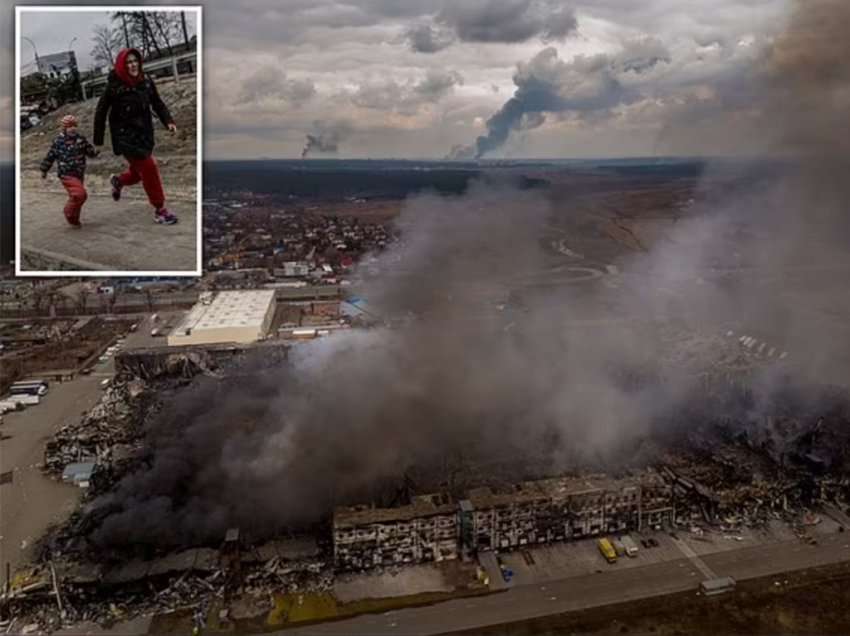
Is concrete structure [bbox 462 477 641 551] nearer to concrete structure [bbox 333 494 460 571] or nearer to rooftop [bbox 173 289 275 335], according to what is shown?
concrete structure [bbox 333 494 460 571]

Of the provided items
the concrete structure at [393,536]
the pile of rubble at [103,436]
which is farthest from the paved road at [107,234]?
the pile of rubble at [103,436]

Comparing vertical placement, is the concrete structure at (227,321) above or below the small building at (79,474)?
above

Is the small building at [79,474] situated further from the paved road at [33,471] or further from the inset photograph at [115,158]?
the inset photograph at [115,158]

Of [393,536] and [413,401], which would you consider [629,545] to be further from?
[413,401]

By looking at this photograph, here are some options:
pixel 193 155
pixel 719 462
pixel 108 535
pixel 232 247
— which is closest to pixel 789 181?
pixel 719 462

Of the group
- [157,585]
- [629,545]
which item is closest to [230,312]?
[157,585]
